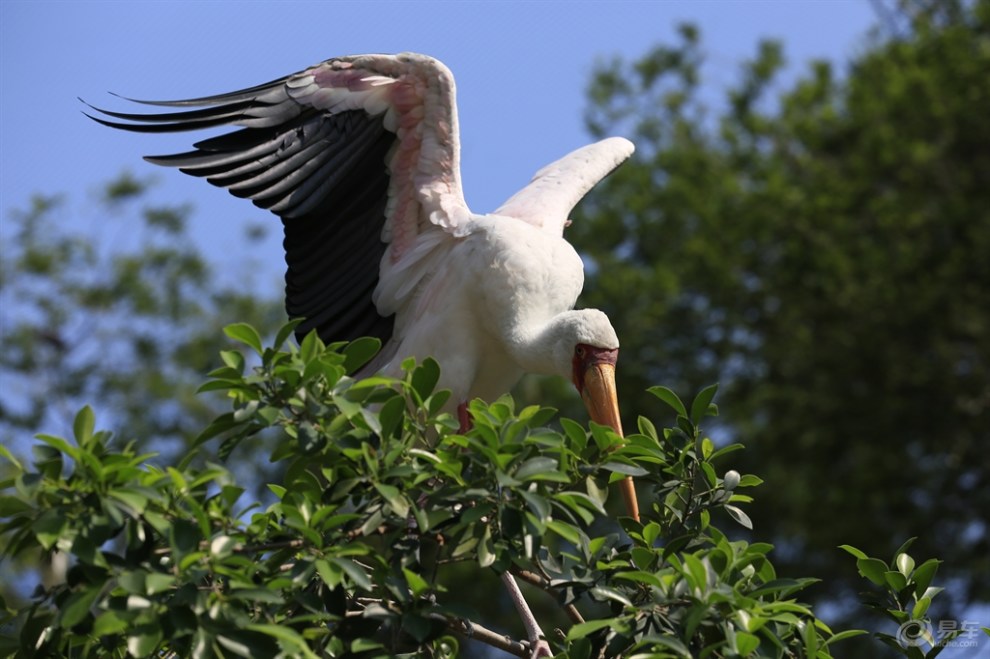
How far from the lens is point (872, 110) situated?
1423cm

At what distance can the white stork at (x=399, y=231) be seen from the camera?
497 centimetres

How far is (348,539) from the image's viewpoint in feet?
10.4

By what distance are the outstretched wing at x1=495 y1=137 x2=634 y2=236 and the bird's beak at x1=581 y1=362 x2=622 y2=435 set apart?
69 cm

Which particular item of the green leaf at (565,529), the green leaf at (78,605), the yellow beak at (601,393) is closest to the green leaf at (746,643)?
the green leaf at (565,529)

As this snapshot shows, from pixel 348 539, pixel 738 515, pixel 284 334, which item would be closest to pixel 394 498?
pixel 348 539

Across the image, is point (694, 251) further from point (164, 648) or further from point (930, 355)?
point (164, 648)

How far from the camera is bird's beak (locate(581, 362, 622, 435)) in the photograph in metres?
4.91

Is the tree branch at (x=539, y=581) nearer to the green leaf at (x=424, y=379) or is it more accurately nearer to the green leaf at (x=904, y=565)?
the green leaf at (x=424, y=379)

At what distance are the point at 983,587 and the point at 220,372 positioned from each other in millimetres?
11669

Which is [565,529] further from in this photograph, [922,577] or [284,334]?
[922,577]

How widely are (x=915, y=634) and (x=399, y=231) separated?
248 cm

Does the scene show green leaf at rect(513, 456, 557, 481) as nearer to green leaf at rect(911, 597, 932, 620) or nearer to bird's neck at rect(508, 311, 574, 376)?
green leaf at rect(911, 597, 932, 620)

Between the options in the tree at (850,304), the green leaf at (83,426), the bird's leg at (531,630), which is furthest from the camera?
the tree at (850,304)

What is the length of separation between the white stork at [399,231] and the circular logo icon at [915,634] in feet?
4.92
